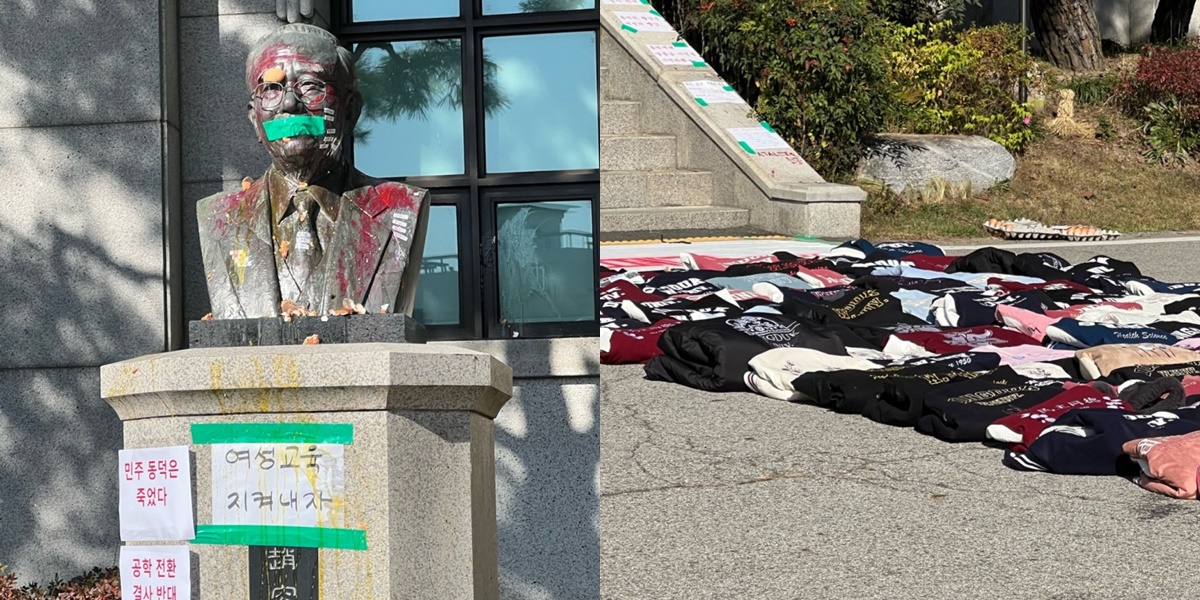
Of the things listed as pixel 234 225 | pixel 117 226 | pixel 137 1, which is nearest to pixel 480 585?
pixel 234 225

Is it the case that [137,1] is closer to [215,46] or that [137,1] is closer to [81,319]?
[215,46]

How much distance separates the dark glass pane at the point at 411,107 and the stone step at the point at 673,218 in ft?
4.55

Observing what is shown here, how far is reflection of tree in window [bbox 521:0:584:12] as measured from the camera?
4789 millimetres

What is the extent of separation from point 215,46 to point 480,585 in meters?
2.49

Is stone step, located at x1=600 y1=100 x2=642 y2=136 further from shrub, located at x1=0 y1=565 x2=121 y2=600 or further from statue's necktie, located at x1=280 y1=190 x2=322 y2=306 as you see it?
shrub, located at x1=0 y1=565 x2=121 y2=600

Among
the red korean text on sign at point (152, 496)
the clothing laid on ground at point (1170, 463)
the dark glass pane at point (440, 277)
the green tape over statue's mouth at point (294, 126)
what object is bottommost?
the clothing laid on ground at point (1170, 463)

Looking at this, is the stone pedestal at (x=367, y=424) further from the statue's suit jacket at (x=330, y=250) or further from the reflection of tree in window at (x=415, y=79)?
the reflection of tree in window at (x=415, y=79)

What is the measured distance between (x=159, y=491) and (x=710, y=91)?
169cm

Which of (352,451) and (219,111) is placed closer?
(352,451)

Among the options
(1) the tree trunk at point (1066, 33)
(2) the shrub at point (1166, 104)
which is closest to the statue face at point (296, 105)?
(1) the tree trunk at point (1066, 33)

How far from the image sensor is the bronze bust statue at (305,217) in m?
3.14

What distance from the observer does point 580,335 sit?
4.79m

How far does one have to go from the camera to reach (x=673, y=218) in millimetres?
3547

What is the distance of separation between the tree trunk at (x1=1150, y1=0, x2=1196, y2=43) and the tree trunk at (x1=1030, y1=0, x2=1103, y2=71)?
7.7 inches
